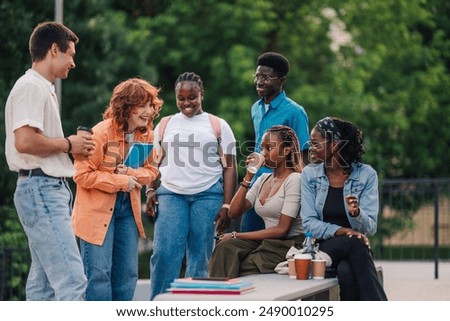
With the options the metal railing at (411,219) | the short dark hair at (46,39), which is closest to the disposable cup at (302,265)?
the short dark hair at (46,39)

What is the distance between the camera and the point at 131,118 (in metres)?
7.74

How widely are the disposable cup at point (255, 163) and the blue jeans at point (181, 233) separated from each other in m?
0.43

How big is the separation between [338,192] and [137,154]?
1447 mm

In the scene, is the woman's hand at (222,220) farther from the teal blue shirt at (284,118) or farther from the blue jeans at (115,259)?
the blue jeans at (115,259)

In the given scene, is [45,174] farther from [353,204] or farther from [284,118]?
[284,118]

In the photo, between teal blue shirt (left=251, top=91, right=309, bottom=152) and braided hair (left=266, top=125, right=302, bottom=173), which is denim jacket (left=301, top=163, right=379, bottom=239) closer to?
braided hair (left=266, top=125, right=302, bottom=173)

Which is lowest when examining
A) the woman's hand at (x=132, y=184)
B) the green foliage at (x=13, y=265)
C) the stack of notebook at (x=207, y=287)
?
the green foliage at (x=13, y=265)

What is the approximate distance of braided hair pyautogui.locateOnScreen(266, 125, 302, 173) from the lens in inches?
314

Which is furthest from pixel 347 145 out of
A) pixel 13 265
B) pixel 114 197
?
pixel 13 265

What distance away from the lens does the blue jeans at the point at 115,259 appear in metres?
7.46

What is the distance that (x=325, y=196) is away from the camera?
25.3ft

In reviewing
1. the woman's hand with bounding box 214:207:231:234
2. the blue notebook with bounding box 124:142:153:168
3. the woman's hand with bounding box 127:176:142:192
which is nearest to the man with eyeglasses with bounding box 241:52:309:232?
the woman's hand with bounding box 214:207:231:234

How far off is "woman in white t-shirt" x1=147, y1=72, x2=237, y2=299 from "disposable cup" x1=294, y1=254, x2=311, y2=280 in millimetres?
1109

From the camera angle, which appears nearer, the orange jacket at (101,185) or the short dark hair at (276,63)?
the orange jacket at (101,185)
